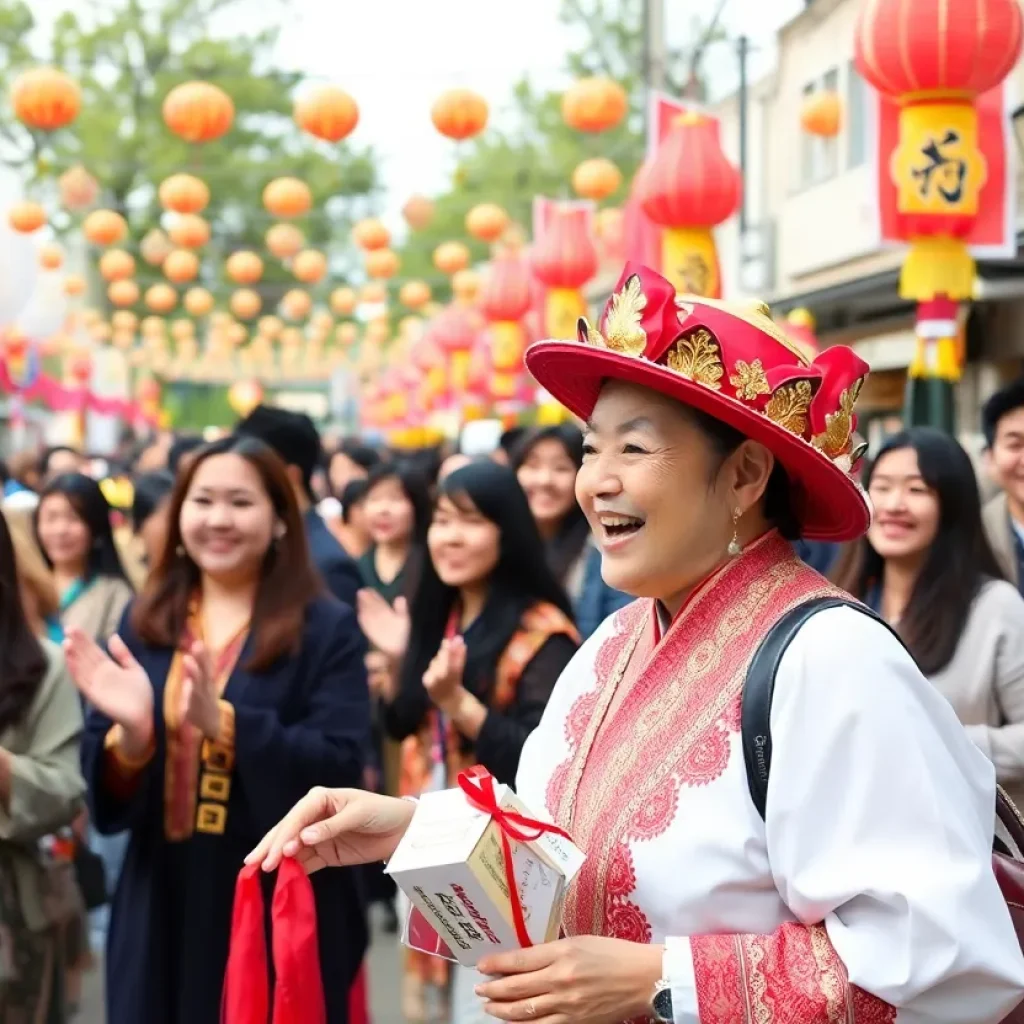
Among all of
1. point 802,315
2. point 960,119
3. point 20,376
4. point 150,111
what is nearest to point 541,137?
point 150,111

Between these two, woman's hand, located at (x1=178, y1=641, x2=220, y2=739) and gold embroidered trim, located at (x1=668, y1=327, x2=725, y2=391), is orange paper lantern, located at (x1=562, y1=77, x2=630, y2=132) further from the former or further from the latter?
gold embroidered trim, located at (x1=668, y1=327, x2=725, y2=391)

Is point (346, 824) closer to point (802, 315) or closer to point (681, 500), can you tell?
point (681, 500)

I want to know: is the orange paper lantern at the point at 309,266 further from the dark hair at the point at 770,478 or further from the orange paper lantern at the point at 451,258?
the dark hair at the point at 770,478

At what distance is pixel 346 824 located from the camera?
2104 millimetres

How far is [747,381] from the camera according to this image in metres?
1.96

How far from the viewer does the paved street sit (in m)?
5.54

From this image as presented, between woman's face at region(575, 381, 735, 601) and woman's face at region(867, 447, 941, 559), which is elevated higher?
woman's face at region(867, 447, 941, 559)

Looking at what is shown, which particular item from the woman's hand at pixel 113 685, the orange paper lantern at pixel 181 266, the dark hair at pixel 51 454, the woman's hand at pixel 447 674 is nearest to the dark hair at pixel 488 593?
the woman's hand at pixel 447 674

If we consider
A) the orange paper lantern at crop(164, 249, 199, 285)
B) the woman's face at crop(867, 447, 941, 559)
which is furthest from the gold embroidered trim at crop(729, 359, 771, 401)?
the orange paper lantern at crop(164, 249, 199, 285)

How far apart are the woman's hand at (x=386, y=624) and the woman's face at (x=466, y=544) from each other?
0.23 metres

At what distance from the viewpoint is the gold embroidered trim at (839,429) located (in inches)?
78.8

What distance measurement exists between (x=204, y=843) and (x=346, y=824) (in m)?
1.56

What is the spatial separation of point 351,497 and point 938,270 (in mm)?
3251

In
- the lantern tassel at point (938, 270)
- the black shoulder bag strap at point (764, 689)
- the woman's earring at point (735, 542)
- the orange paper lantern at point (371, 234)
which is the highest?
the orange paper lantern at point (371, 234)
